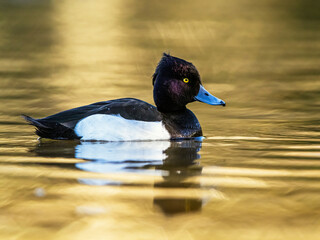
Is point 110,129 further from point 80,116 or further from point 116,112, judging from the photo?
point 80,116

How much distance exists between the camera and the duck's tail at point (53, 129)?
276 inches

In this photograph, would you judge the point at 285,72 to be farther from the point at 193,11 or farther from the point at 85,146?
the point at 193,11

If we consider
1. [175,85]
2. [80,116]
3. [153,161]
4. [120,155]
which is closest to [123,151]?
[120,155]

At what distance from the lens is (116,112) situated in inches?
276

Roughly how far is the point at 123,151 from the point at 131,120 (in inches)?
24.4

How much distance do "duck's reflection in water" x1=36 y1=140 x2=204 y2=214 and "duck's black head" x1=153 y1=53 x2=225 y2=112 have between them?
57 cm

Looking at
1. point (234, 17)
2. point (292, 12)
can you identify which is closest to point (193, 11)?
point (234, 17)

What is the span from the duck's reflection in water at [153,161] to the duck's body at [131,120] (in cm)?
12

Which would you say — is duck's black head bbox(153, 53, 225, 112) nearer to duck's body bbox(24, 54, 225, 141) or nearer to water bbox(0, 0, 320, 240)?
duck's body bbox(24, 54, 225, 141)

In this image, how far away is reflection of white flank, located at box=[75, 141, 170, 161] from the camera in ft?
20.1

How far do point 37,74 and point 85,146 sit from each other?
225 inches

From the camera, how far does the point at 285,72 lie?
497 inches

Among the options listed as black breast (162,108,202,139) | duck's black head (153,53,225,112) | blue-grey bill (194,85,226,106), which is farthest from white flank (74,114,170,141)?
blue-grey bill (194,85,226,106)

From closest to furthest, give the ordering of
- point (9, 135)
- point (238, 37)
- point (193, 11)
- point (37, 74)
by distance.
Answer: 1. point (9, 135)
2. point (37, 74)
3. point (238, 37)
4. point (193, 11)
